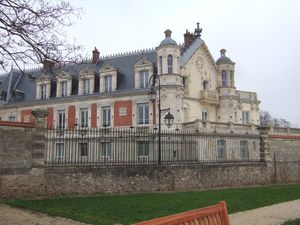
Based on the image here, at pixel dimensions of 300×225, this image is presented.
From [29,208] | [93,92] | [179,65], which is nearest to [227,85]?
[179,65]

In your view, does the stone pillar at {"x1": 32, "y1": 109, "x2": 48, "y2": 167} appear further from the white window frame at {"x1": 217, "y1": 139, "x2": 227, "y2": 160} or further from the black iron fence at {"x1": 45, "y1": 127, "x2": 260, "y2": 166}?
the white window frame at {"x1": 217, "y1": 139, "x2": 227, "y2": 160}

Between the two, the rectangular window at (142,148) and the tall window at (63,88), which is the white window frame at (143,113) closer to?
the tall window at (63,88)

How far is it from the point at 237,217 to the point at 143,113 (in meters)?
24.5

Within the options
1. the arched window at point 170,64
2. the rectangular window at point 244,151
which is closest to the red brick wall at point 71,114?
the arched window at point 170,64

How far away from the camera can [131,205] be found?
484 inches

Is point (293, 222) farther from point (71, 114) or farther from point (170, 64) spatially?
point (71, 114)

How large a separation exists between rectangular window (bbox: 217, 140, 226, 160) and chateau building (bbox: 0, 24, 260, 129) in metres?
9.42

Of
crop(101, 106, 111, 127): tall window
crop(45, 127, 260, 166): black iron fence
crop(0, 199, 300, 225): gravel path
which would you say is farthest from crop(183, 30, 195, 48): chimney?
crop(0, 199, 300, 225): gravel path

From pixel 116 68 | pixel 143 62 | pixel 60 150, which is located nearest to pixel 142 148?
pixel 60 150

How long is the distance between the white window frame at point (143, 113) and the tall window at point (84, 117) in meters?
5.61

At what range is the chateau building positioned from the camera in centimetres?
3350

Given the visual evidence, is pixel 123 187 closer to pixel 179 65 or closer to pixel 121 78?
pixel 179 65

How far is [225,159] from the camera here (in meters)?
21.6

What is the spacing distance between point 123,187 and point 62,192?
2.55 meters
